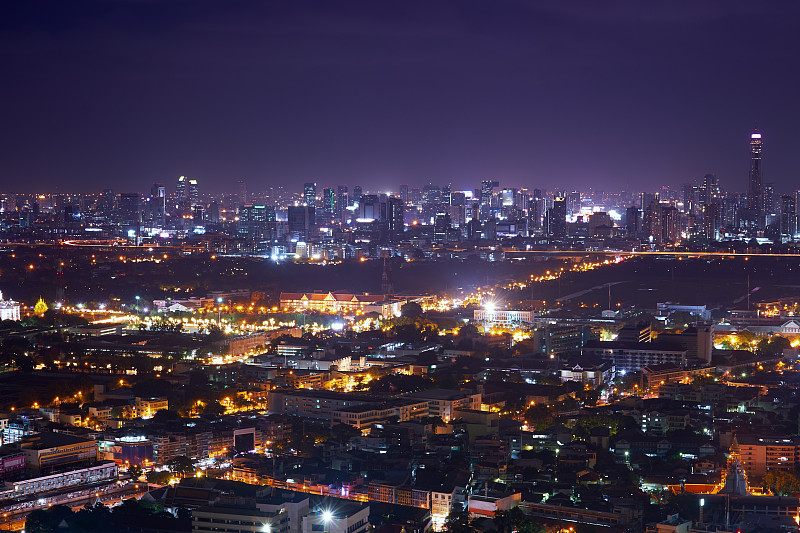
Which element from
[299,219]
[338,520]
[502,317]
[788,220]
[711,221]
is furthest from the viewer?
[299,219]

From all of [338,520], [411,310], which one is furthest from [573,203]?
[338,520]

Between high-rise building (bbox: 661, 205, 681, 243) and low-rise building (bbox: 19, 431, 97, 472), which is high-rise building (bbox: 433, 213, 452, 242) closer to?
high-rise building (bbox: 661, 205, 681, 243)

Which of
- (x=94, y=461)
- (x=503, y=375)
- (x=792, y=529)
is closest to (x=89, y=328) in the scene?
(x=503, y=375)

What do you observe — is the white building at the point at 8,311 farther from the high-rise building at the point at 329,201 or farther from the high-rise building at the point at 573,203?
the high-rise building at the point at 573,203

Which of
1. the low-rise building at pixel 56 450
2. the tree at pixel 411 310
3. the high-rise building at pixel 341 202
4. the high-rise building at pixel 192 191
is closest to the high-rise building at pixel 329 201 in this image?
the high-rise building at pixel 341 202

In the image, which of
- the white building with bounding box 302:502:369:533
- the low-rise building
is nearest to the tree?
the low-rise building

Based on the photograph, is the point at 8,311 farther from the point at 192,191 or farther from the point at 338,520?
the point at 192,191

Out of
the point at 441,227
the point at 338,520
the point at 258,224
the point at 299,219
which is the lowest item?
the point at 338,520
